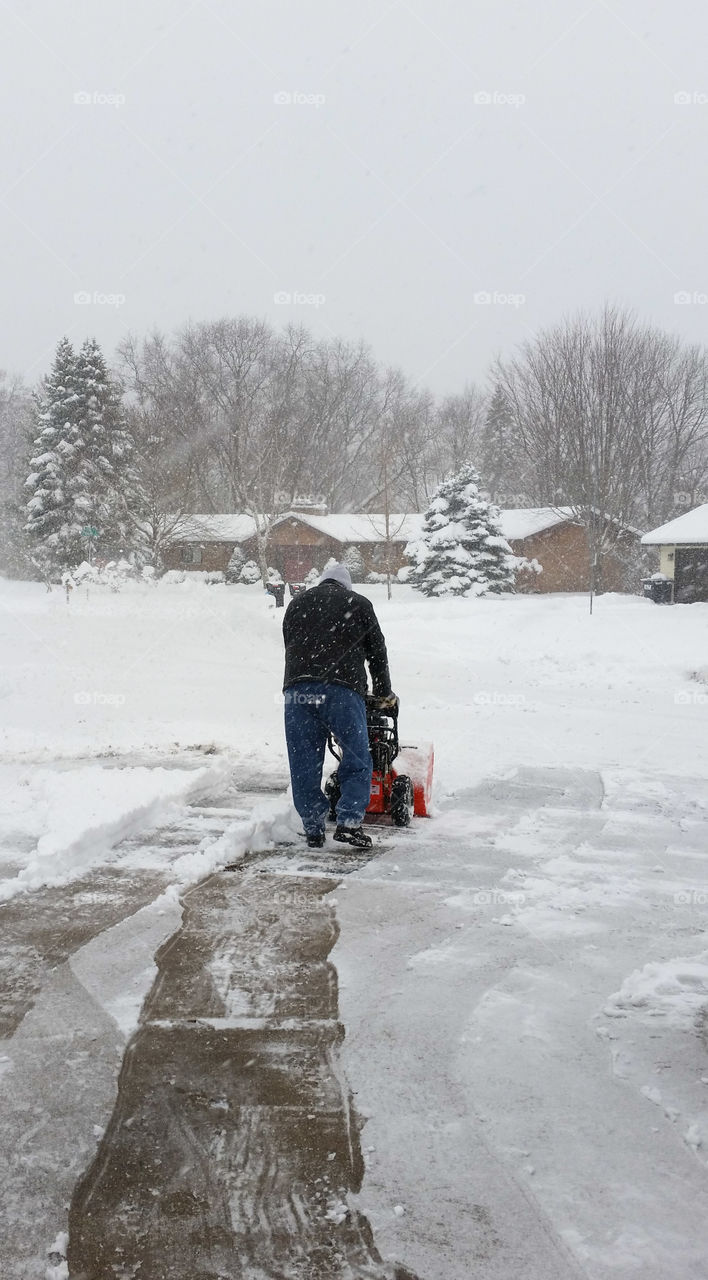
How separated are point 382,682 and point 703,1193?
421 centimetres

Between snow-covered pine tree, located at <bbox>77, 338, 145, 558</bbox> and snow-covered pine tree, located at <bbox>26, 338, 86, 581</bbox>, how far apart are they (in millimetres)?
377

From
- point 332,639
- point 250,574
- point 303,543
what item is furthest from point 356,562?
point 332,639

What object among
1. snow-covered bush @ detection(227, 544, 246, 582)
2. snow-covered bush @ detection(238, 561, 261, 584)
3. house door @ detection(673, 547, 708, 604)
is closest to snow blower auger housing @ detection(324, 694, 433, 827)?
house door @ detection(673, 547, 708, 604)

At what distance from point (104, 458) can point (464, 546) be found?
56.6 ft

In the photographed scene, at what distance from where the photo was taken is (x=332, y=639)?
20.7 feet

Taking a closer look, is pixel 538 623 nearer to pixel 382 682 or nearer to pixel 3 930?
pixel 382 682

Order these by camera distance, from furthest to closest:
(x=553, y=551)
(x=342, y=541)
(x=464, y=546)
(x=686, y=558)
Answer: (x=342, y=541) < (x=553, y=551) < (x=464, y=546) < (x=686, y=558)

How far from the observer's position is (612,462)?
43562mm

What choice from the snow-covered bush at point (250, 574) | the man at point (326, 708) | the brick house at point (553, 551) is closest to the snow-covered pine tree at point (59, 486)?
the snow-covered bush at point (250, 574)

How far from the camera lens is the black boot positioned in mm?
6220

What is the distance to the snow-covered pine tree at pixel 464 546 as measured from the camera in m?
41.7

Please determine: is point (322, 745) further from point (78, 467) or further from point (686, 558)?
point (78, 467)

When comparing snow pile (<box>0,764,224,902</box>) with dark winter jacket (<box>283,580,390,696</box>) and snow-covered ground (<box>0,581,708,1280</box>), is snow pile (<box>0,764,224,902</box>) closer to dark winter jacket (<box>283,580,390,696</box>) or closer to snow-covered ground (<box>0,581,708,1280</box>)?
snow-covered ground (<box>0,581,708,1280</box>)

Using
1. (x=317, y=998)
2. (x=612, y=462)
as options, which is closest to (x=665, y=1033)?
(x=317, y=998)
